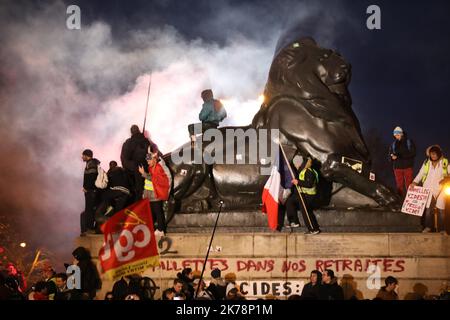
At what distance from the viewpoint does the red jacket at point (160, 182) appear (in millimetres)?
18734

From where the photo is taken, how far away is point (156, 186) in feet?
61.5

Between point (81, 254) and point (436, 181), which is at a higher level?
point (436, 181)

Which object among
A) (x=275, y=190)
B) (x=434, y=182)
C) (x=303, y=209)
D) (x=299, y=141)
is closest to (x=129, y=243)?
(x=275, y=190)

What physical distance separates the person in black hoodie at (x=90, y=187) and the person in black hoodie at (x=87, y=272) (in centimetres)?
118

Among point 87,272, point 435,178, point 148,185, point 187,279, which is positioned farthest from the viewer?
point 148,185

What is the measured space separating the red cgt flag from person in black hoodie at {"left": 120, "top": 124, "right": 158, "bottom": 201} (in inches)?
83.3

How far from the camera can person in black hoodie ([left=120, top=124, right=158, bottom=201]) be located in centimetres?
1942

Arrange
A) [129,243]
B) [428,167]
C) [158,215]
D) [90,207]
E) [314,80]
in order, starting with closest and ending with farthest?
[129,243] → [428,167] → [158,215] → [90,207] → [314,80]

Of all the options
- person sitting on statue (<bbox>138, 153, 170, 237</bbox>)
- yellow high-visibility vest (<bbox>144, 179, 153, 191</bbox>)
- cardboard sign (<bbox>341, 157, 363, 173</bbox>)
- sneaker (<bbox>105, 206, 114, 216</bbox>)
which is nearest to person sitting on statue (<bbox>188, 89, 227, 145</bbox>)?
person sitting on statue (<bbox>138, 153, 170, 237</bbox>)

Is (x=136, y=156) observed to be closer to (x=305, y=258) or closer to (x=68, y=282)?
(x=68, y=282)

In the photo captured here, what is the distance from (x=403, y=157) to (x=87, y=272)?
687 centimetres

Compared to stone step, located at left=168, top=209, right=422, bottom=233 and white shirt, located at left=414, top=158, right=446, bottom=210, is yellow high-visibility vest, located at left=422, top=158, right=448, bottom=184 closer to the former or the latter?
white shirt, located at left=414, top=158, right=446, bottom=210

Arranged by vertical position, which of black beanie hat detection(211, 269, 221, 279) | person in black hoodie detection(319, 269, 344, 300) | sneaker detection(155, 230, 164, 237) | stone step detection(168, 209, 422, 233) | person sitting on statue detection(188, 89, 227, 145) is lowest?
person in black hoodie detection(319, 269, 344, 300)

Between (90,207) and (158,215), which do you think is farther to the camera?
(90,207)
